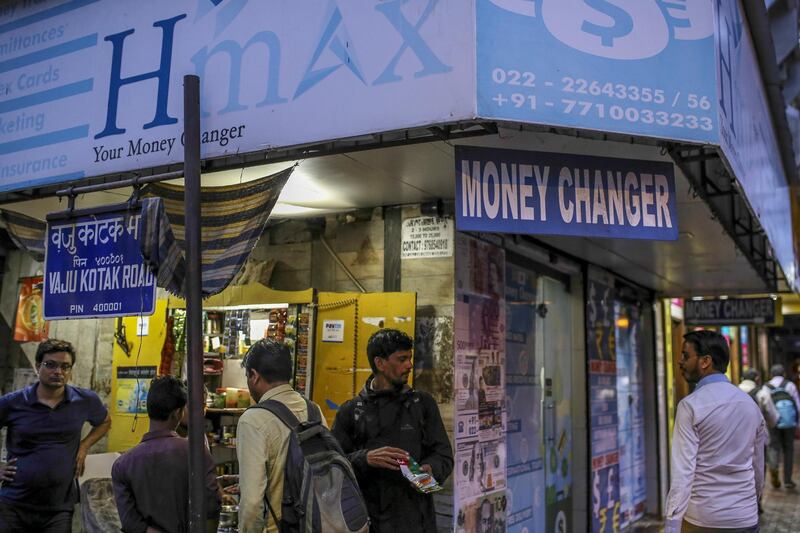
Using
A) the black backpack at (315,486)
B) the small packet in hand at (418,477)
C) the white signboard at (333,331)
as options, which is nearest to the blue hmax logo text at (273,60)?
the white signboard at (333,331)

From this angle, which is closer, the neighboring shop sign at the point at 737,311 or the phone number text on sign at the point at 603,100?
the phone number text on sign at the point at 603,100

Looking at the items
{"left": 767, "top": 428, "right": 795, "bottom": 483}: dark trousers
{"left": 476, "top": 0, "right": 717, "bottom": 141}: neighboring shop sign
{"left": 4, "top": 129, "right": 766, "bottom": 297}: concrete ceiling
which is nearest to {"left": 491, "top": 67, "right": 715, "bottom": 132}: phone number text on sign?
{"left": 476, "top": 0, "right": 717, "bottom": 141}: neighboring shop sign

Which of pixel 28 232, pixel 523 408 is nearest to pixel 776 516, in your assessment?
pixel 523 408

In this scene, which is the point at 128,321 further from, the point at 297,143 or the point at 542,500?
the point at 542,500

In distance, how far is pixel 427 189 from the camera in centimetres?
507

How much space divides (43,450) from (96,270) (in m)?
1.16

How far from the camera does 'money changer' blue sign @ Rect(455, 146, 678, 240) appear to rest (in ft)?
12.6

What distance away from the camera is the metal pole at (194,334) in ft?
9.50

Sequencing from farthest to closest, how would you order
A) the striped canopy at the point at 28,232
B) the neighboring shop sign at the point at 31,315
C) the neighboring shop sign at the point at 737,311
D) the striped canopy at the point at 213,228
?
the neighboring shop sign at the point at 737,311, the neighboring shop sign at the point at 31,315, the striped canopy at the point at 28,232, the striped canopy at the point at 213,228

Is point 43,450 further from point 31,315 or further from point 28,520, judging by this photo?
point 31,315

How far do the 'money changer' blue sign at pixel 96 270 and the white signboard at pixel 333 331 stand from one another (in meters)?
1.62

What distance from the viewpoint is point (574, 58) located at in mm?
3746

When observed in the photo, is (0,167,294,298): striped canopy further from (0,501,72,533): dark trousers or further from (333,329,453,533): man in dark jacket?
(0,501,72,533): dark trousers

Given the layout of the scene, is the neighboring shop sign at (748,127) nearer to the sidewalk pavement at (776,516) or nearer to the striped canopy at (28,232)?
the sidewalk pavement at (776,516)
